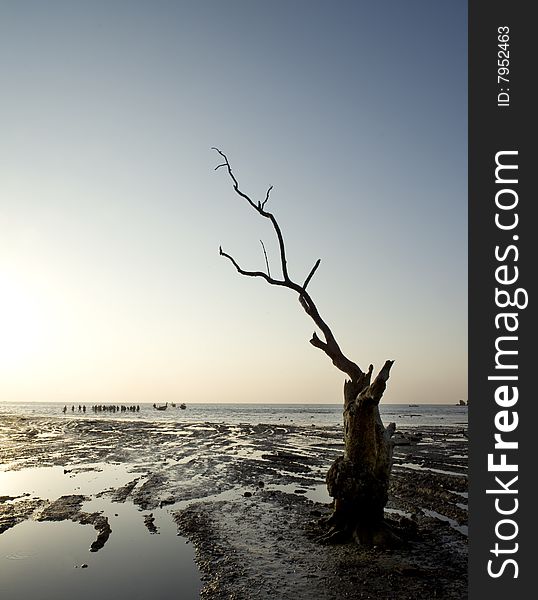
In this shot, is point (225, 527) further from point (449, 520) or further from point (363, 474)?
point (449, 520)

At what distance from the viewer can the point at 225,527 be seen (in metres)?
14.3

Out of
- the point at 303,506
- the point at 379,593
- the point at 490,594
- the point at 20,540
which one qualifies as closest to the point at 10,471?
the point at 20,540

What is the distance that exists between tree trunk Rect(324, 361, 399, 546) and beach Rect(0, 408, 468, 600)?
692 millimetres

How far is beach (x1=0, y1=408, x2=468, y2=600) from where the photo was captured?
9711 mm

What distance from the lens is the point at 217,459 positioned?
31031 mm

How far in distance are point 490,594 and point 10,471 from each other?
24.7 m

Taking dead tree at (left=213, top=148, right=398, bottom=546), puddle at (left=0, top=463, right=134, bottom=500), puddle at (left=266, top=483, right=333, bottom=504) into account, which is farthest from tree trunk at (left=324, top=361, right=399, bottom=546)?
puddle at (left=0, top=463, right=134, bottom=500)

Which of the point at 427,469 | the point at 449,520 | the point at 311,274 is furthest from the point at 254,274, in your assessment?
the point at 427,469

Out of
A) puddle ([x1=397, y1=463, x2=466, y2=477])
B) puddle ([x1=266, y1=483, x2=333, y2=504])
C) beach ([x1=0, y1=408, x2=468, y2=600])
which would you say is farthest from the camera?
puddle ([x1=397, y1=463, x2=466, y2=477])

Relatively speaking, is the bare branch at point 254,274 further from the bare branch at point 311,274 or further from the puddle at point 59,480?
the puddle at point 59,480

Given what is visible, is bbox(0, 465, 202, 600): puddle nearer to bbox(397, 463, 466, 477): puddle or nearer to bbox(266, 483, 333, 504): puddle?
bbox(266, 483, 333, 504): puddle

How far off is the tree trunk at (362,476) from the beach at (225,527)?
69cm

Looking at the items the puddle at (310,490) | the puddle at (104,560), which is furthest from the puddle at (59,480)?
the puddle at (310,490)

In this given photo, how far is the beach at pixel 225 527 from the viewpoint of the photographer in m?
9.71
